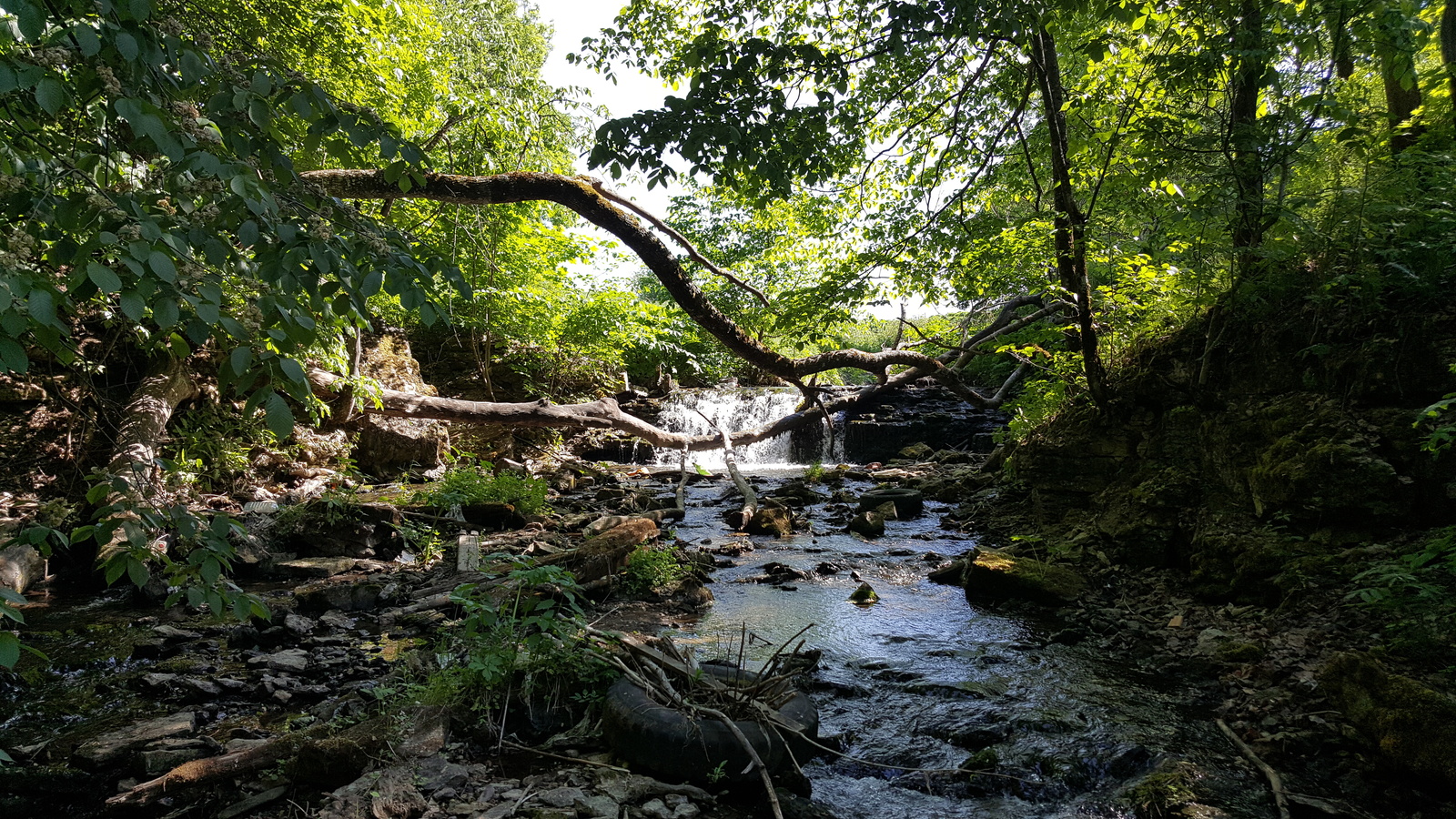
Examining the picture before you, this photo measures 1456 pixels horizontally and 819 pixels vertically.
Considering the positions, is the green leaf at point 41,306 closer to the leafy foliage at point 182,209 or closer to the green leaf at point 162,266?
the leafy foliage at point 182,209

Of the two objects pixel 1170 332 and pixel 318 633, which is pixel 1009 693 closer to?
pixel 1170 332

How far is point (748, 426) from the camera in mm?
19875

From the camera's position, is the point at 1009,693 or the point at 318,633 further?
the point at 318,633

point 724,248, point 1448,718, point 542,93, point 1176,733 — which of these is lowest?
point 1176,733

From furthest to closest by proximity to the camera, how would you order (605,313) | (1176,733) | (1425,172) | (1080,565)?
1. (605,313)
2. (1080,565)
3. (1425,172)
4. (1176,733)

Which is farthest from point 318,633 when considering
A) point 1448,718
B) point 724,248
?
point 724,248

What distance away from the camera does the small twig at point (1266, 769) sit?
3234mm

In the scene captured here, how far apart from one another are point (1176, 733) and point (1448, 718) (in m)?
1.26

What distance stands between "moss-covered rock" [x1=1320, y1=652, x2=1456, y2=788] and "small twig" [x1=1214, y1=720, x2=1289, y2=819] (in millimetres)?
518

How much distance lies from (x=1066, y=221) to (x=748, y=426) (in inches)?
521

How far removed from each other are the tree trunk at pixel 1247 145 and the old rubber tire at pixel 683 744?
5818mm

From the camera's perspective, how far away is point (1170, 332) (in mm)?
7574

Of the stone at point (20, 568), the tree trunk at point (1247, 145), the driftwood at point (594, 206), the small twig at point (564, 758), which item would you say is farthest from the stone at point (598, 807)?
the stone at point (20, 568)

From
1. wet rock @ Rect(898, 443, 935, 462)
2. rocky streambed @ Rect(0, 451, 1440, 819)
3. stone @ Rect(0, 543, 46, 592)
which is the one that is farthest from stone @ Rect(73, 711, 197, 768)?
wet rock @ Rect(898, 443, 935, 462)
